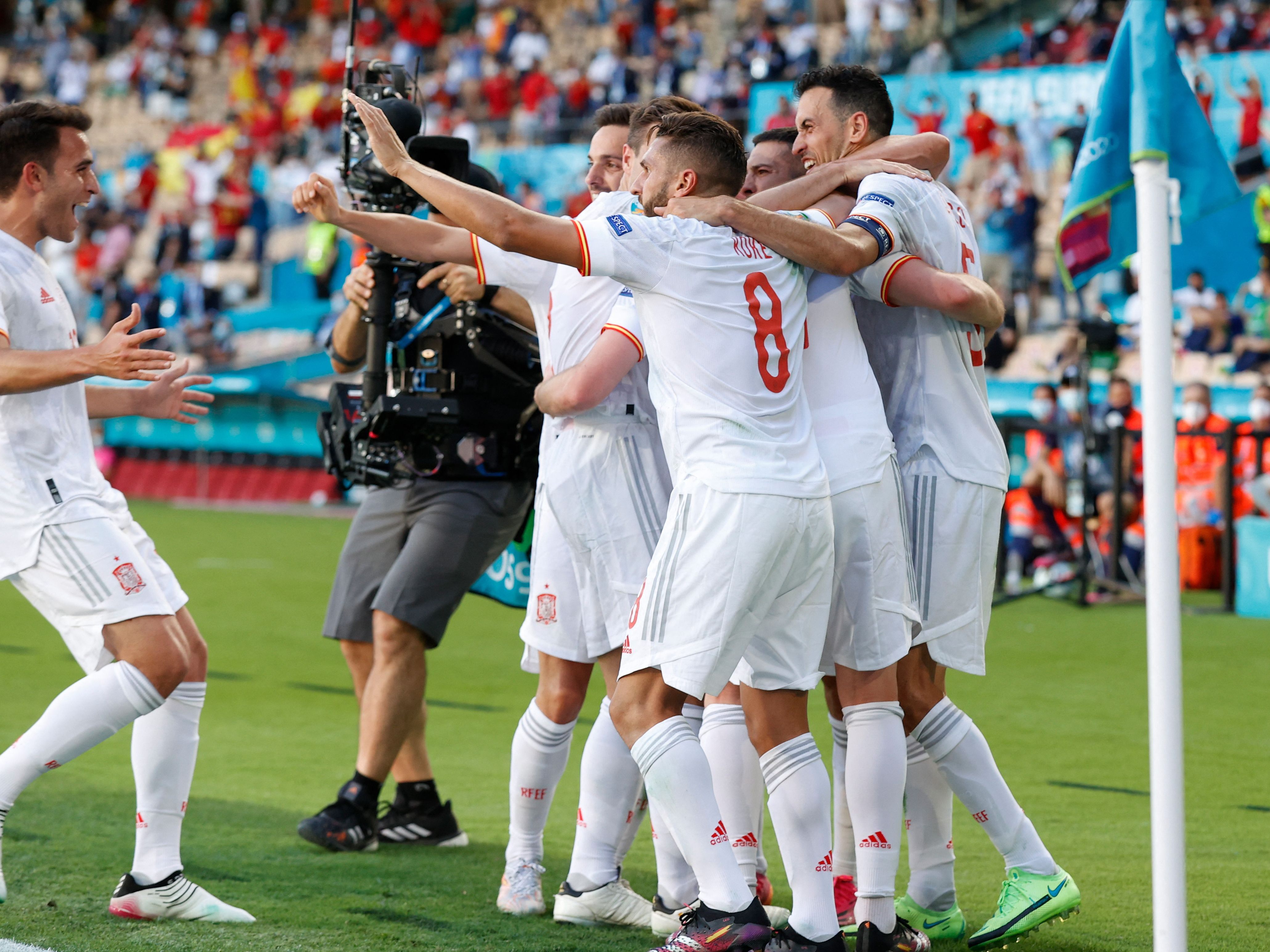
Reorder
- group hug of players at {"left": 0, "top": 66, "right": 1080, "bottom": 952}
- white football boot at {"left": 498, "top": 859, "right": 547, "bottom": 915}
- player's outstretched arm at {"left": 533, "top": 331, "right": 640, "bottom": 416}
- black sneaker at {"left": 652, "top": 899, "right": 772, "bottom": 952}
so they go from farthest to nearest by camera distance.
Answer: white football boot at {"left": 498, "top": 859, "right": 547, "bottom": 915}, player's outstretched arm at {"left": 533, "top": 331, "right": 640, "bottom": 416}, group hug of players at {"left": 0, "top": 66, "right": 1080, "bottom": 952}, black sneaker at {"left": 652, "top": 899, "right": 772, "bottom": 952}

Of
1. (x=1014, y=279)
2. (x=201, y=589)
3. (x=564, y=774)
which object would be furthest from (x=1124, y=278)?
(x=564, y=774)

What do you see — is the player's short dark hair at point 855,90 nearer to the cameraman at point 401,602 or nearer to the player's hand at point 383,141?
the player's hand at point 383,141

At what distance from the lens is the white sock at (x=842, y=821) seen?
4.28 metres

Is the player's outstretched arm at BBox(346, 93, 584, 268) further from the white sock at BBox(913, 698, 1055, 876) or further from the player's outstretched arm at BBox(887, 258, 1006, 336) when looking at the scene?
the white sock at BBox(913, 698, 1055, 876)

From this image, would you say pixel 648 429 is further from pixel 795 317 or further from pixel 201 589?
pixel 201 589

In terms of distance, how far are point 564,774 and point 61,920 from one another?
2.69 meters

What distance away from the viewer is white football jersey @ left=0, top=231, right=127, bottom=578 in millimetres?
4121

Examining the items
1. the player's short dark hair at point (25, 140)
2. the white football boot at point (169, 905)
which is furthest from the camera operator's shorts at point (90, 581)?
the player's short dark hair at point (25, 140)

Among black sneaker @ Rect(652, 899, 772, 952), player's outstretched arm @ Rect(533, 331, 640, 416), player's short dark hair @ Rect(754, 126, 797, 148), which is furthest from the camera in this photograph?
player's short dark hair @ Rect(754, 126, 797, 148)

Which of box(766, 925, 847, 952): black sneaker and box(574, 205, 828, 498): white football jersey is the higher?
box(574, 205, 828, 498): white football jersey

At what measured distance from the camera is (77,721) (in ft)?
13.4

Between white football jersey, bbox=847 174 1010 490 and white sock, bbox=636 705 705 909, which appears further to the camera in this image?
white sock, bbox=636 705 705 909

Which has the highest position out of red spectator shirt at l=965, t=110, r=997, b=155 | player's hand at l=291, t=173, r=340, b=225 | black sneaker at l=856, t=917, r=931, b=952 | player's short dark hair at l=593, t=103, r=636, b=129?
red spectator shirt at l=965, t=110, r=997, b=155

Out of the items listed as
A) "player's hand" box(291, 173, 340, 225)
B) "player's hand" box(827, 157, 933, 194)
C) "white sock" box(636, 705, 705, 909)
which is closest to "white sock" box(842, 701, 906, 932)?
"white sock" box(636, 705, 705, 909)
